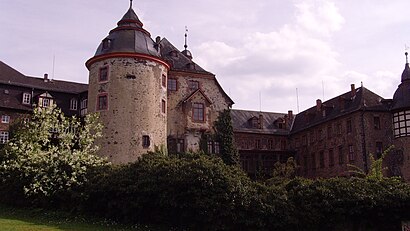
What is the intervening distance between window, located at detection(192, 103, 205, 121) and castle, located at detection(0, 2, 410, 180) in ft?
0.31

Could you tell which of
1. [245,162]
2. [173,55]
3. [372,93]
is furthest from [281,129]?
[173,55]

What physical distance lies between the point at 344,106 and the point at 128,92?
79.1ft

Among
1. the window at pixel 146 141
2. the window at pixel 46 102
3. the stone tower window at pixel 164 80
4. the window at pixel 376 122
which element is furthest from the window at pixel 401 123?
the window at pixel 46 102

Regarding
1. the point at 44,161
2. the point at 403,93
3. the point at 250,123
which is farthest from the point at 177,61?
the point at 403,93

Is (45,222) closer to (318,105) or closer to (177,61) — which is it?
(177,61)

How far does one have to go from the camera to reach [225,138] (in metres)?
44.6

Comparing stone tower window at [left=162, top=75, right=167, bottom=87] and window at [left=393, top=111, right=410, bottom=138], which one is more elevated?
stone tower window at [left=162, top=75, right=167, bottom=87]

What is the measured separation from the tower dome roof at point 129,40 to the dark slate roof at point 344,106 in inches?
834

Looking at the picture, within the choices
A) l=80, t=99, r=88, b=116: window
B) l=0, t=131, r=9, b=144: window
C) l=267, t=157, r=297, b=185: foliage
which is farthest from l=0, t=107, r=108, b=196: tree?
l=267, t=157, r=297, b=185: foliage

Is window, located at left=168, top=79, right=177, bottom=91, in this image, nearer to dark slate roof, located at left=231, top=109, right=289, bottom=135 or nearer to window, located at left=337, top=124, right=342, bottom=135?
dark slate roof, located at left=231, top=109, right=289, bottom=135

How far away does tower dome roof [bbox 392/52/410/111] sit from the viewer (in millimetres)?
45312

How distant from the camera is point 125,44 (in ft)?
132

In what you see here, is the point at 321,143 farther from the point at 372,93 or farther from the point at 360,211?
the point at 360,211

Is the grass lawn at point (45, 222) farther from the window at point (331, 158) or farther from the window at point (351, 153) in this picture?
the window at point (331, 158)
